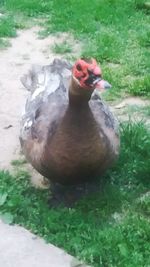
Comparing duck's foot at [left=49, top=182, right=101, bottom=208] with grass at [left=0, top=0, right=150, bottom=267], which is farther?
duck's foot at [left=49, top=182, right=101, bottom=208]

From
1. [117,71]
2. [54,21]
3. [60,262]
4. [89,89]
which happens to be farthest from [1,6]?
[60,262]

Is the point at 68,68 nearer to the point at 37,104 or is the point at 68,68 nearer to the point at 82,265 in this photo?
the point at 37,104

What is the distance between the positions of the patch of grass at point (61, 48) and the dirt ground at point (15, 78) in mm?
55

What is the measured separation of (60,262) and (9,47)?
13.6 ft

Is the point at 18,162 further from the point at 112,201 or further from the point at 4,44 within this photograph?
the point at 4,44

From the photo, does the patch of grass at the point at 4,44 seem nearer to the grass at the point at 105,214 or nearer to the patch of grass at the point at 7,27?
the patch of grass at the point at 7,27

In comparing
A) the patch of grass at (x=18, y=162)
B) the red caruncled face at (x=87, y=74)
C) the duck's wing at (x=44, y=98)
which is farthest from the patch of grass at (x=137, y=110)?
the red caruncled face at (x=87, y=74)

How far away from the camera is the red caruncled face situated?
4844mm

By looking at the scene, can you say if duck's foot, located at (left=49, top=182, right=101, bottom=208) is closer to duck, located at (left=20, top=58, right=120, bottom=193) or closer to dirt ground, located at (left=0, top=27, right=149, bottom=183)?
duck, located at (left=20, top=58, right=120, bottom=193)

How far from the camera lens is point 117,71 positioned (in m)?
7.57

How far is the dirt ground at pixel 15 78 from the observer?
6.27 m

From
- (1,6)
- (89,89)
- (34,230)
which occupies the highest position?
(89,89)

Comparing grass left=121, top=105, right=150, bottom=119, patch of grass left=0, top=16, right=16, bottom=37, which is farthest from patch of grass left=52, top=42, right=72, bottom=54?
grass left=121, top=105, right=150, bottom=119

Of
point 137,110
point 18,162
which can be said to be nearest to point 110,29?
point 137,110
